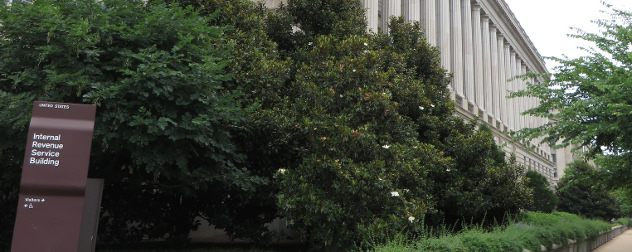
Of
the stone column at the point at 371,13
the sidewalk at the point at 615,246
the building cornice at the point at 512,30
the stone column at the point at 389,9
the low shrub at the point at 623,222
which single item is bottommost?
the sidewalk at the point at 615,246

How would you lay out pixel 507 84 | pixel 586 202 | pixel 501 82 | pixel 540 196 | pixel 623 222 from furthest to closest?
pixel 507 84 → pixel 501 82 → pixel 623 222 → pixel 586 202 → pixel 540 196

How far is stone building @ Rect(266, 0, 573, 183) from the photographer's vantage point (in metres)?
41.5

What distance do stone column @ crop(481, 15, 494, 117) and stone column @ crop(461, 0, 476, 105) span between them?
3931 millimetres

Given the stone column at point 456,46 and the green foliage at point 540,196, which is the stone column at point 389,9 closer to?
the stone column at point 456,46

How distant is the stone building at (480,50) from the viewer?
41469mm

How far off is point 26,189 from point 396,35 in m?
13.7

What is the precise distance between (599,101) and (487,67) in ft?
139

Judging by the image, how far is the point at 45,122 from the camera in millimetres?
7648

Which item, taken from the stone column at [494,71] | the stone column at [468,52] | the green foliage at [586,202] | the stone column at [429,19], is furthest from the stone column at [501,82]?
the stone column at [429,19]

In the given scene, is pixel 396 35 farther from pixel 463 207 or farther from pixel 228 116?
pixel 228 116

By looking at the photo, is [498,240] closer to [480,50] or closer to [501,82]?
[480,50]

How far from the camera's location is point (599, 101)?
51.5 ft

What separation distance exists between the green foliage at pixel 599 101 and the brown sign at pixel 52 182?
1364cm

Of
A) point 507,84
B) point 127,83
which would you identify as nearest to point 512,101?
point 507,84
